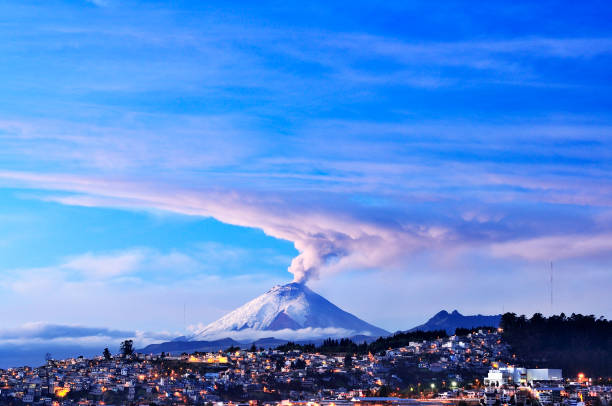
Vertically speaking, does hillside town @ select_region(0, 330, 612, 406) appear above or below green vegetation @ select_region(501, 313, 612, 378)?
below

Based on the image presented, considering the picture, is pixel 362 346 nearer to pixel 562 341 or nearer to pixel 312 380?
pixel 312 380

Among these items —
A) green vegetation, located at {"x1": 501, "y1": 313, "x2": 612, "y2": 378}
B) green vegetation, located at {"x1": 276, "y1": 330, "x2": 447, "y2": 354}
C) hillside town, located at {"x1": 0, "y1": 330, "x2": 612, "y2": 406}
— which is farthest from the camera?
green vegetation, located at {"x1": 276, "y1": 330, "x2": 447, "y2": 354}

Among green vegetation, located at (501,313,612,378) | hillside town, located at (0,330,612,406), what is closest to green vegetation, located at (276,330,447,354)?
hillside town, located at (0,330,612,406)

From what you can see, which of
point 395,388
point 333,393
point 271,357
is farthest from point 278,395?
point 271,357

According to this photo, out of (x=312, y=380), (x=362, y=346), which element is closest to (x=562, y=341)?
(x=362, y=346)

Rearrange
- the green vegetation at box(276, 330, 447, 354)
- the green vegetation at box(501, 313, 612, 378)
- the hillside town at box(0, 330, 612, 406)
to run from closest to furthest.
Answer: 1. the hillside town at box(0, 330, 612, 406)
2. the green vegetation at box(501, 313, 612, 378)
3. the green vegetation at box(276, 330, 447, 354)

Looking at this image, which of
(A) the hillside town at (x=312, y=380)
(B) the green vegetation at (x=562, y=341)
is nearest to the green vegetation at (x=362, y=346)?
(A) the hillside town at (x=312, y=380)

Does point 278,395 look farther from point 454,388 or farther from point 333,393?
point 454,388

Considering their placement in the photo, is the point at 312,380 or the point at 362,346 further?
the point at 362,346

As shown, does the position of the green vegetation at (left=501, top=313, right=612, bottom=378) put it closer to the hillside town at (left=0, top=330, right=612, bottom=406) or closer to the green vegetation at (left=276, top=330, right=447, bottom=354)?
the hillside town at (left=0, top=330, right=612, bottom=406)
